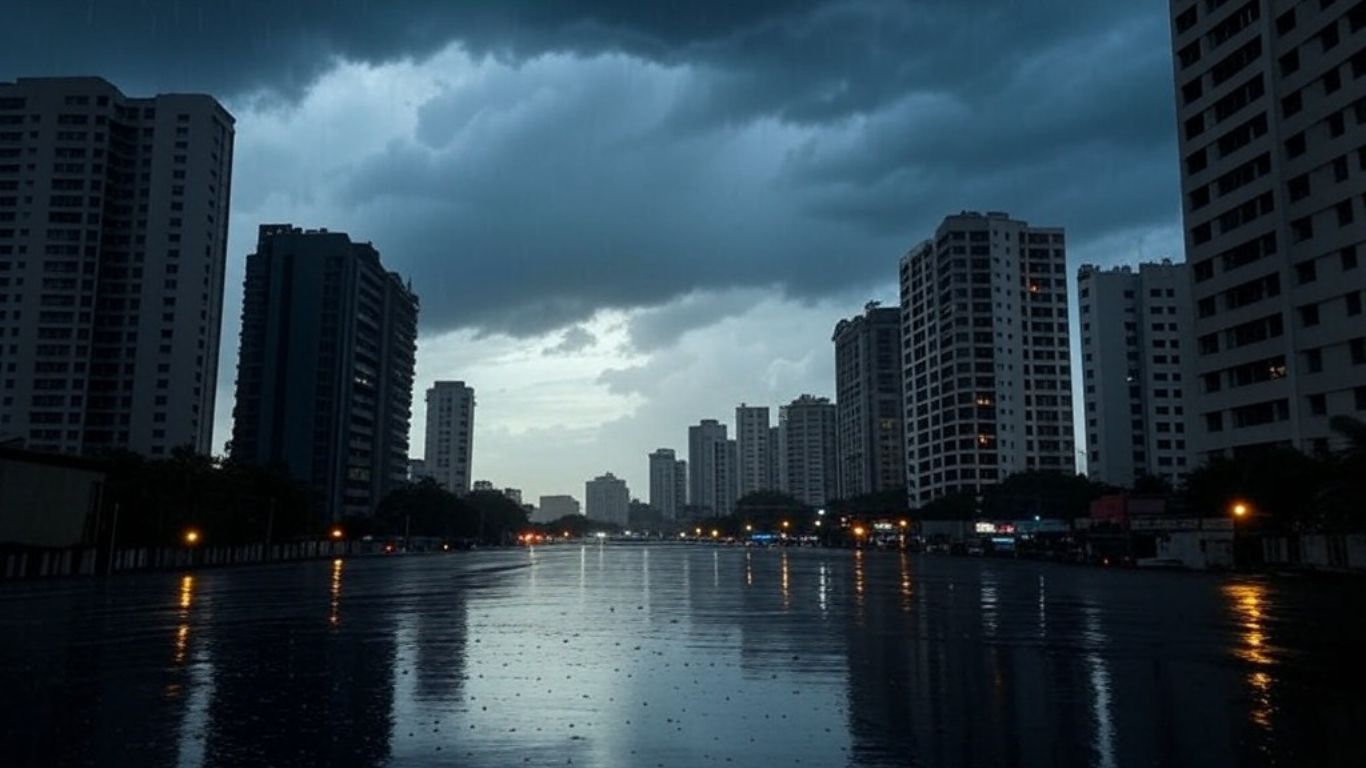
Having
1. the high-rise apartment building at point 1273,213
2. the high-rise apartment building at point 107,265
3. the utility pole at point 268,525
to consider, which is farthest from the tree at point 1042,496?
the high-rise apartment building at point 107,265

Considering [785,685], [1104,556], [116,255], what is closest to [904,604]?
[785,685]

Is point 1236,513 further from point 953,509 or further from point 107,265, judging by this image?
point 107,265

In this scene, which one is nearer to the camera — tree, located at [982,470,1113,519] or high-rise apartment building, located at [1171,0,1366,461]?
high-rise apartment building, located at [1171,0,1366,461]

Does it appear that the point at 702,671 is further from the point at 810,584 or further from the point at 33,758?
the point at 810,584

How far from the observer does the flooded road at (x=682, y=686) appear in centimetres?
1099

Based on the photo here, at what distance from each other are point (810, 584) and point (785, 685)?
33.2 metres

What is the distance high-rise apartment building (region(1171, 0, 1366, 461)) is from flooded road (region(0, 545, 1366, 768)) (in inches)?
2080

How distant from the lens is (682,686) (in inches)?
608

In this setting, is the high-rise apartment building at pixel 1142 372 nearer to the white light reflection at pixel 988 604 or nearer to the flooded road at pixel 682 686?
the white light reflection at pixel 988 604

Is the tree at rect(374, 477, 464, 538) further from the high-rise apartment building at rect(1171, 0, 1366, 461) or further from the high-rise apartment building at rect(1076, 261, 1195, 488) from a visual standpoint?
the high-rise apartment building at rect(1171, 0, 1366, 461)

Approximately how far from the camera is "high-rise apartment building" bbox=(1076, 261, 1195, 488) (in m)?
190

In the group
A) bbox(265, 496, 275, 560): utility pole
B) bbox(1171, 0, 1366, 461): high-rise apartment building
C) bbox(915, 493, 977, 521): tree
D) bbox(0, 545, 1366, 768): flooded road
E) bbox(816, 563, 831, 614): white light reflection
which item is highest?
bbox(1171, 0, 1366, 461): high-rise apartment building

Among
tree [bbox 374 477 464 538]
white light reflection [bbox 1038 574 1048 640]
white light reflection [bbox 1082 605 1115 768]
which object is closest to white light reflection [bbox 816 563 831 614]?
white light reflection [bbox 1038 574 1048 640]

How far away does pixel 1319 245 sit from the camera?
2982 inches
